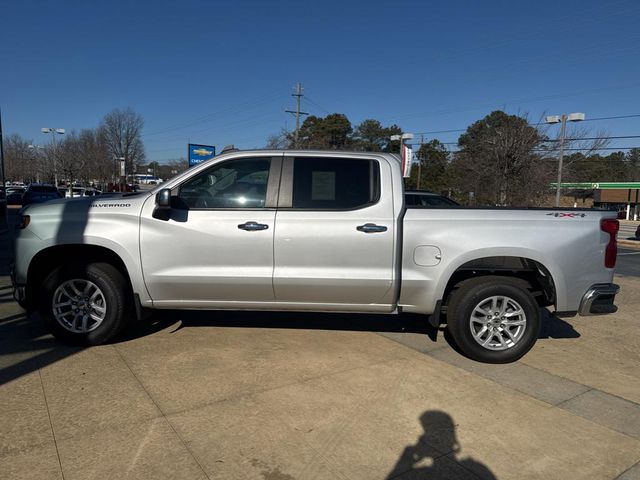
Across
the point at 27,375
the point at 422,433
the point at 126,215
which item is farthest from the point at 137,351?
the point at 422,433

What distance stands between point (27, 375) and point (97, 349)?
0.72 meters

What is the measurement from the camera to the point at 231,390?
3.81 metres

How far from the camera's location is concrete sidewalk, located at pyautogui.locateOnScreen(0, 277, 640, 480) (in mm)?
2881

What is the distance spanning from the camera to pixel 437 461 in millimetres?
2975

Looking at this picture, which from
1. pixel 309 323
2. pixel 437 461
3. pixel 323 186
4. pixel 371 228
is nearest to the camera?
pixel 437 461

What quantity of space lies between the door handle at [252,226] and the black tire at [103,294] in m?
1.35

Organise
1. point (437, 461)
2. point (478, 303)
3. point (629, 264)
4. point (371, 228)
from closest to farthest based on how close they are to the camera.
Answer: point (437, 461)
point (371, 228)
point (478, 303)
point (629, 264)

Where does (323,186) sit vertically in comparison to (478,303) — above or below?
above

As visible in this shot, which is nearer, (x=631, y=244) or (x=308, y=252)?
(x=308, y=252)

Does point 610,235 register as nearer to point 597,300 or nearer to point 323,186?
point 597,300

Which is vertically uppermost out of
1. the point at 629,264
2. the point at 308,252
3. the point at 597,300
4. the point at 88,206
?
the point at 88,206

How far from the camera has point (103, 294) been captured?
15.1ft

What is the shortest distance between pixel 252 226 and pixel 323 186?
2.60 feet

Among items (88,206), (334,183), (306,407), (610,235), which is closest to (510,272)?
(610,235)
